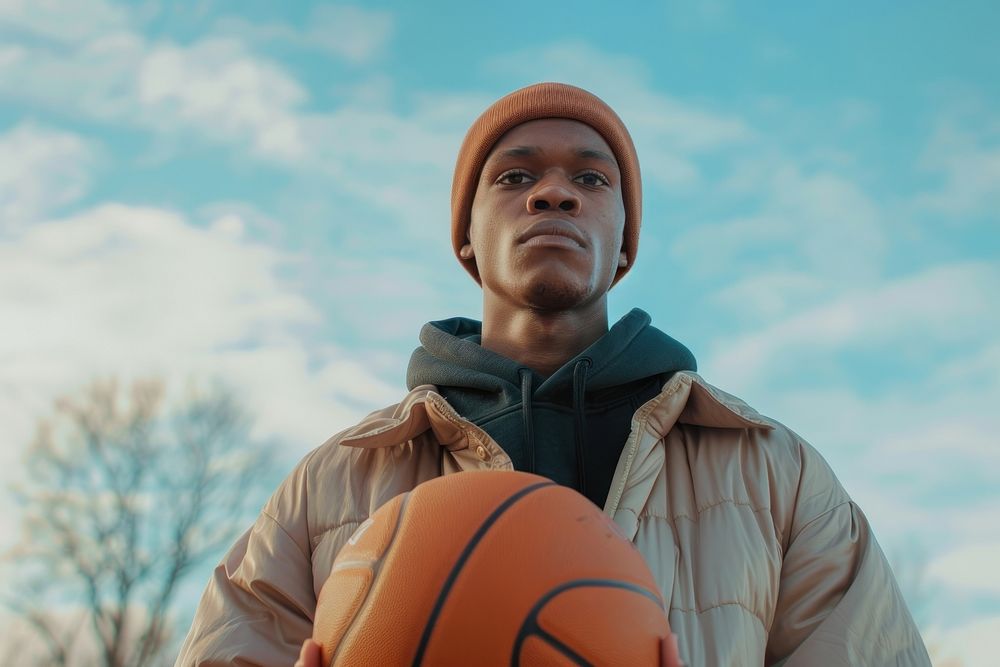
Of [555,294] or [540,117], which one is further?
[540,117]

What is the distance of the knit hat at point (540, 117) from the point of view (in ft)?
14.6

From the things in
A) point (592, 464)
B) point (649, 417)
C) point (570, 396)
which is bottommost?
point (592, 464)

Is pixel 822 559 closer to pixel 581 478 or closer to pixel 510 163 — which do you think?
pixel 581 478

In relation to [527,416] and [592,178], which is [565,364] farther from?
[592,178]

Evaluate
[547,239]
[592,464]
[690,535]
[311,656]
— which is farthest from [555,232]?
[311,656]

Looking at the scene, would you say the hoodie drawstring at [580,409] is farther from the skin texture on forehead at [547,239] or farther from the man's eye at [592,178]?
the man's eye at [592,178]

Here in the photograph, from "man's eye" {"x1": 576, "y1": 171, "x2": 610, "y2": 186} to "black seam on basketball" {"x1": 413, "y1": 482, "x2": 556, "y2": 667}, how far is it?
6.76ft

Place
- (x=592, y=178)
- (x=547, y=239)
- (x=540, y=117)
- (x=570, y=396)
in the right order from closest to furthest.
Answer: (x=570, y=396) < (x=547, y=239) < (x=592, y=178) < (x=540, y=117)

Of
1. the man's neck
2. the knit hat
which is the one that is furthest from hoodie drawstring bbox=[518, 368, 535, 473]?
the knit hat

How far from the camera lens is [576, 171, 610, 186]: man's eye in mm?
4250

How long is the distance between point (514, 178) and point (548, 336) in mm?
671

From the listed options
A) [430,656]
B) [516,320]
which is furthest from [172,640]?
[430,656]

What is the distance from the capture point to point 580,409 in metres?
3.63

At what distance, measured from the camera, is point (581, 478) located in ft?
11.6
